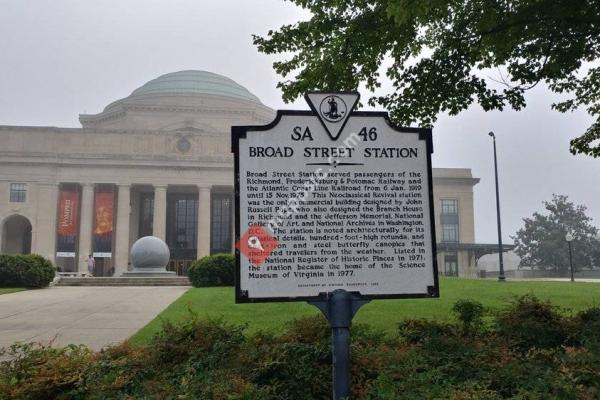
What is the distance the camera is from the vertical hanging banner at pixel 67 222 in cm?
6425

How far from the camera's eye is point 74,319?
12219 millimetres

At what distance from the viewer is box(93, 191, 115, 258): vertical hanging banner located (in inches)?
2559

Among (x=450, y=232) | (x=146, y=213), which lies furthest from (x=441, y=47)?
(x=450, y=232)

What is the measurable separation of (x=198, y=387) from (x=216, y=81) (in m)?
85.4

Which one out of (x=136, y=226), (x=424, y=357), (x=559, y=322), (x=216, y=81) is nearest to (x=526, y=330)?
(x=559, y=322)

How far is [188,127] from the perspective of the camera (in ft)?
240

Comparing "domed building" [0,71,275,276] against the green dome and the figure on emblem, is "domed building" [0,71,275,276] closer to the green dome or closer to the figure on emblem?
the green dome

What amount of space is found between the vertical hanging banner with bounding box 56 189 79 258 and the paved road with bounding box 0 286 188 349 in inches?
1949

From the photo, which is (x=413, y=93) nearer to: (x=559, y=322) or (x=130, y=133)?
(x=559, y=322)

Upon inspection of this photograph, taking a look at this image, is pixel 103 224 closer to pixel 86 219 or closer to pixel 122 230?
pixel 122 230

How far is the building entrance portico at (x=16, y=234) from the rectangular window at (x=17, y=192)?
6.46 feet

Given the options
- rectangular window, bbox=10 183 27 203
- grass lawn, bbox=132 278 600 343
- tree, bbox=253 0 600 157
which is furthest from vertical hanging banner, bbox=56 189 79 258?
tree, bbox=253 0 600 157

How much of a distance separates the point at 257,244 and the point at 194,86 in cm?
8116

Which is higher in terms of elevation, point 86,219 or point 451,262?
point 86,219
